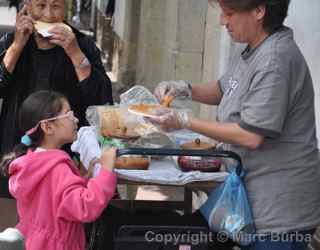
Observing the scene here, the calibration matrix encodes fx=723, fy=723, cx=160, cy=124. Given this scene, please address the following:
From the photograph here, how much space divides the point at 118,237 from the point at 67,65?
1.26 m

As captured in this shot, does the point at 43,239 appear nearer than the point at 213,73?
Yes

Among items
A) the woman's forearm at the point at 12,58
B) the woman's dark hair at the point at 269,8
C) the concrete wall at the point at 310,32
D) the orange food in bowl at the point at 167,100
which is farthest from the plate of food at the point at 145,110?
the concrete wall at the point at 310,32

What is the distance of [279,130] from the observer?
2.78m

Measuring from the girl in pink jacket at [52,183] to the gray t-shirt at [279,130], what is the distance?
58 centimetres

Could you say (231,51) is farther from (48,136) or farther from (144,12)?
(144,12)

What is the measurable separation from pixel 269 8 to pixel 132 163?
854 millimetres

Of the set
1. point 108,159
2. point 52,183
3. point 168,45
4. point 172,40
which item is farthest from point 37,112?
point 168,45

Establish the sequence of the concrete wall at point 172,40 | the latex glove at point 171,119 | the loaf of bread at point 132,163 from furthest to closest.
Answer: the concrete wall at point 172,40 → the loaf of bread at point 132,163 → the latex glove at point 171,119

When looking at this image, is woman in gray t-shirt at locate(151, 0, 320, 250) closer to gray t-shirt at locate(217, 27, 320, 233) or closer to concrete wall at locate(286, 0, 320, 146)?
gray t-shirt at locate(217, 27, 320, 233)

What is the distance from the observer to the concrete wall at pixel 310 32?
4559 mm

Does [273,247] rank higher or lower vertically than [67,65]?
lower

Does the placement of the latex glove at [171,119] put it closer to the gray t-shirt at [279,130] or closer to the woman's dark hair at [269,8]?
the gray t-shirt at [279,130]

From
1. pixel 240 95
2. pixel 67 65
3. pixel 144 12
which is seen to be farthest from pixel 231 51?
pixel 144 12

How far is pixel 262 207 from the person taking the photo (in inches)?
115
